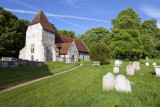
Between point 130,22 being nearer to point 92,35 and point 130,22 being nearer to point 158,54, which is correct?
point 158,54

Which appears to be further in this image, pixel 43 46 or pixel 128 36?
pixel 128 36

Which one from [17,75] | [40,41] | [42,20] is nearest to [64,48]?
[40,41]

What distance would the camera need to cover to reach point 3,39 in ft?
88.0

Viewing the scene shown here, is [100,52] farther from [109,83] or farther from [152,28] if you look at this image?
[152,28]

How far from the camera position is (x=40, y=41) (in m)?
23.5

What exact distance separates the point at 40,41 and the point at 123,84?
22.2 meters

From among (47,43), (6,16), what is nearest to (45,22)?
Result: (47,43)

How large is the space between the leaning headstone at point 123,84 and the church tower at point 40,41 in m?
20.3

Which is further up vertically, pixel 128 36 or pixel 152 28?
pixel 152 28

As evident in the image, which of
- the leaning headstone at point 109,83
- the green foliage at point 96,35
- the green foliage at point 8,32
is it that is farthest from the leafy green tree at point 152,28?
the green foliage at point 8,32

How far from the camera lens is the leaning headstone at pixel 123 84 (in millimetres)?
5430

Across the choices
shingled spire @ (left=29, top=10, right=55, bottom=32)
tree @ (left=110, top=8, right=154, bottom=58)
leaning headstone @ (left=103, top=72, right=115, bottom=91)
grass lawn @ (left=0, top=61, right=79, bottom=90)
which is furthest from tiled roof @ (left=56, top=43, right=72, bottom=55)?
leaning headstone @ (left=103, top=72, right=115, bottom=91)

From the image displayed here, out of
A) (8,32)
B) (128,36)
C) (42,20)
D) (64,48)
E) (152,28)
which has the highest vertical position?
(152,28)

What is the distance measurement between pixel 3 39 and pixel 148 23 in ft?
226
